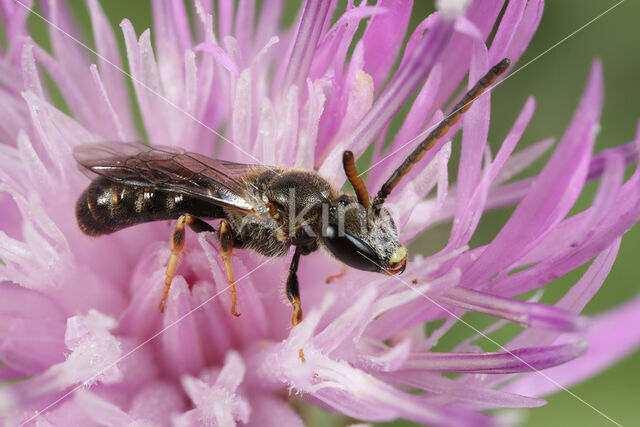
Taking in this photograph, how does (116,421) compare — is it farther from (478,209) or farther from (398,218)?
(478,209)

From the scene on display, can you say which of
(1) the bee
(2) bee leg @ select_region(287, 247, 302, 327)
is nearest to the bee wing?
(1) the bee

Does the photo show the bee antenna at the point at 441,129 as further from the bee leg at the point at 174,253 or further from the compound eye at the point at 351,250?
the bee leg at the point at 174,253

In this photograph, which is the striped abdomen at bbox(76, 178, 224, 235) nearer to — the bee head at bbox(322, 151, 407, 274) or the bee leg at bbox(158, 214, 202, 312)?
the bee leg at bbox(158, 214, 202, 312)

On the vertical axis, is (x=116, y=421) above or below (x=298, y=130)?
below

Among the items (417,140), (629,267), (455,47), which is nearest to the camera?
(417,140)

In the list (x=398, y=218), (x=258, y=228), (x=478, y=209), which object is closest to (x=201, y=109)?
(x=258, y=228)

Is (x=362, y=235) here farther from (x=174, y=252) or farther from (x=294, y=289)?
(x=174, y=252)
